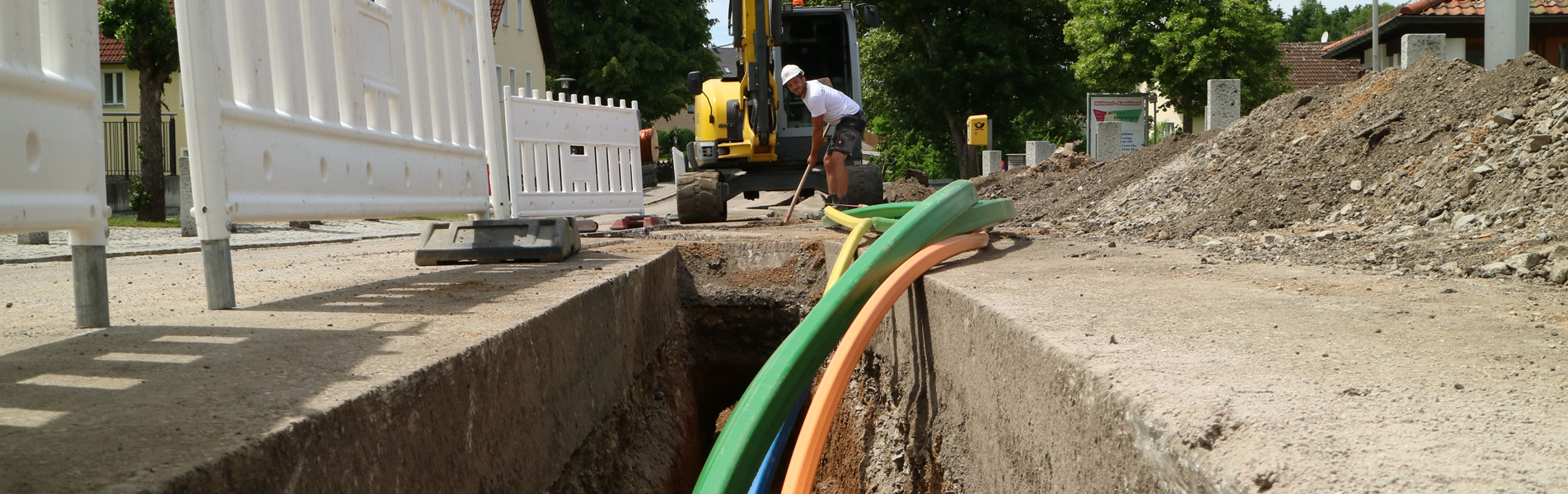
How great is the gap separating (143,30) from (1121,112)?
1478cm

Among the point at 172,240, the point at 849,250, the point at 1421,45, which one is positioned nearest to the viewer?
the point at 849,250

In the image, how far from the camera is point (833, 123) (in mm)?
9305

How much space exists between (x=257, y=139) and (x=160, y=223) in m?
12.3

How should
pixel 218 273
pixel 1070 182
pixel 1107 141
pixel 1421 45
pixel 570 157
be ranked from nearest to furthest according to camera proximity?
pixel 218 273 < pixel 570 157 < pixel 1421 45 < pixel 1070 182 < pixel 1107 141

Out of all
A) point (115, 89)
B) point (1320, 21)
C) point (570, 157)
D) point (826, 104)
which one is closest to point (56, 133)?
Answer: point (570, 157)

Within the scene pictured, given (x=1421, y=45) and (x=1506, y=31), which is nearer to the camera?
(x=1506, y=31)

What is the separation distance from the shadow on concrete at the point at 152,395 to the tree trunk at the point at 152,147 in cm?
1430

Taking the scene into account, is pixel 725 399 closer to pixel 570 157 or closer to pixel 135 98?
pixel 570 157

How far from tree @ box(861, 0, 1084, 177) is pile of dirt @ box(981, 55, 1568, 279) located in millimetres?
19012

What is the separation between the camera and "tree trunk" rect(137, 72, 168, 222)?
1495 centimetres

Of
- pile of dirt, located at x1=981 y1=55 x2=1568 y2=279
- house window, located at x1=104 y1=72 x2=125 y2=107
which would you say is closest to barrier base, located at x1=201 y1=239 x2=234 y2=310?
pile of dirt, located at x1=981 y1=55 x2=1568 y2=279

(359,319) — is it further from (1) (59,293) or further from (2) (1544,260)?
(2) (1544,260)

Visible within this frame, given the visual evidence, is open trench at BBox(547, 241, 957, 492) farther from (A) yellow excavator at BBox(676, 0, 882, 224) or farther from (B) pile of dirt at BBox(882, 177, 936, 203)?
(B) pile of dirt at BBox(882, 177, 936, 203)

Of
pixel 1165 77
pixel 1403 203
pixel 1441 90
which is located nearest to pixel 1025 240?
pixel 1403 203
